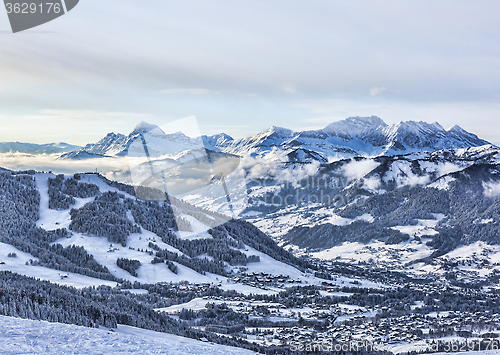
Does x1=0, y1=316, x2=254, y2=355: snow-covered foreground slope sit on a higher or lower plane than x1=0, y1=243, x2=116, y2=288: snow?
higher

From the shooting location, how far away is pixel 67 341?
33.2m

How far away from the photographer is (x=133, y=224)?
643ft

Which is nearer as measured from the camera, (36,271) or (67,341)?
(67,341)

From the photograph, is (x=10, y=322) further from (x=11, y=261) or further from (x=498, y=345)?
(x=11, y=261)

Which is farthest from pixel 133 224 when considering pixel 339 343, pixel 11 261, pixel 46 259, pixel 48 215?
pixel 339 343

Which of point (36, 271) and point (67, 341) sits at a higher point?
point (67, 341)

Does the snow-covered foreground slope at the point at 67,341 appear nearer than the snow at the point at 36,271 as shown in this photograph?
Yes

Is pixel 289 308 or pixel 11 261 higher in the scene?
pixel 11 261

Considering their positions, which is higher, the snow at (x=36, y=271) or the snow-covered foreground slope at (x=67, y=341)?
the snow-covered foreground slope at (x=67, y=341)

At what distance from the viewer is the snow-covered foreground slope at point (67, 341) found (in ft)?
101

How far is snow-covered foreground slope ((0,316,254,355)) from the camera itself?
101ft

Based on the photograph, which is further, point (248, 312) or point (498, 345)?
point (248, 312)

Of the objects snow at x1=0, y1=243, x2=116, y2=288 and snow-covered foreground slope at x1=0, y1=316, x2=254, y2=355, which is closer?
snow-covered foreground slope at x1=0, y1=316, x2=254, y2=355

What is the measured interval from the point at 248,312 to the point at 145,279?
59.9 metres
